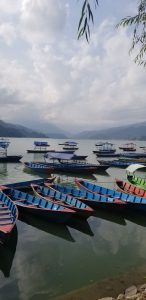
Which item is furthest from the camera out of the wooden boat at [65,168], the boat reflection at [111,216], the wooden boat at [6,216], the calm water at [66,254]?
the wooden boat at [65,168]

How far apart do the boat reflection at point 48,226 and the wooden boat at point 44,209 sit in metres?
0.43

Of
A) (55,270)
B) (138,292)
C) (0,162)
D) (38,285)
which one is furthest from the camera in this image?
(0,162)

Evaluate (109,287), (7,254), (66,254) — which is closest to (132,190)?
(66,254)

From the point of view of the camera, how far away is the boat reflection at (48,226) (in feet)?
63.2

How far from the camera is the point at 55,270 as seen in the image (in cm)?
1448

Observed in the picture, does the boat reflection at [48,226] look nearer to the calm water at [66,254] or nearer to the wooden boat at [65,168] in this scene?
the calm water at [66,254]

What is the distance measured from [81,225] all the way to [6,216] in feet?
18.8

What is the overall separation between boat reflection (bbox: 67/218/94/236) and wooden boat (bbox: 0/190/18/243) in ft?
14.3

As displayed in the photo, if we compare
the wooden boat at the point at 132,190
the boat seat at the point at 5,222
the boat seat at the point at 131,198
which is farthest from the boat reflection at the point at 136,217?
the boat seat at the point at 5,222

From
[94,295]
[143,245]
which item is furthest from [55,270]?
[143,245]

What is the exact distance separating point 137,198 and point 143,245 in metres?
6.98

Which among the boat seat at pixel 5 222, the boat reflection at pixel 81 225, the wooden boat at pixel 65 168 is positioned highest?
the wooden boat at pixel 65 168

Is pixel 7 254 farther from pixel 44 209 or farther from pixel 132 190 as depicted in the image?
pixel 132 190

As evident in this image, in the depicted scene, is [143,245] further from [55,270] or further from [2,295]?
[2,295]
